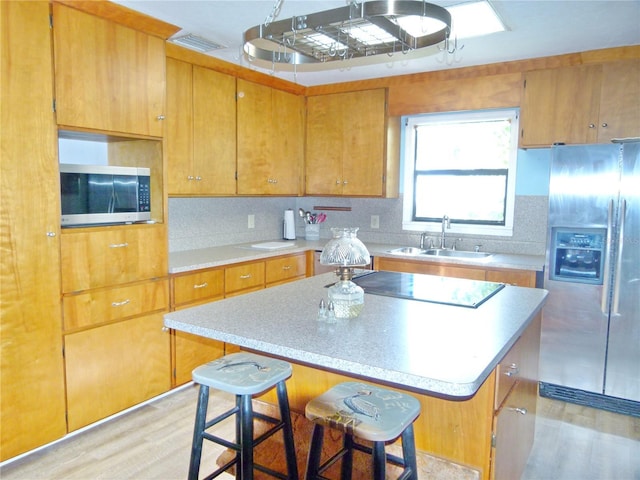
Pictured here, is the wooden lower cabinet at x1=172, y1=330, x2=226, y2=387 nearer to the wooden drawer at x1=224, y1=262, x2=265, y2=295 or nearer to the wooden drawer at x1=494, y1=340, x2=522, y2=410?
the wooden drawer at x1=224, y1=262, x2=265, y2=295

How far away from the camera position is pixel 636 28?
Answer: 2711 millimetres

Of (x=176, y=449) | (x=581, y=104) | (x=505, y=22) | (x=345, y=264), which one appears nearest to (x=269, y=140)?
(x=505, y=22)

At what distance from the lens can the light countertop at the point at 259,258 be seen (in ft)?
10.5

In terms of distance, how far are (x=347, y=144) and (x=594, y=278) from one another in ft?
7.35

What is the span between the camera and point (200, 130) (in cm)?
341

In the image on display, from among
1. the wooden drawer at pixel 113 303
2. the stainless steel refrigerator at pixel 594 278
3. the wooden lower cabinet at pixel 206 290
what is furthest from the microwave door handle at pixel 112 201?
the stainless steel refrigerator at pixel 594 278

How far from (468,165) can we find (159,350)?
2.85 m

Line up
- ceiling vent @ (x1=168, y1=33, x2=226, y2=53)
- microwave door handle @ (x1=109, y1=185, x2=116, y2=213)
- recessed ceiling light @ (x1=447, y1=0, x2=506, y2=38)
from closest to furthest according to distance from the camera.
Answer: recessed ceiling light @ (x1=447, y1=0, x2=506, y2=38) → microwave door handle @ (x1=109, y1=185, x2=116, y2=213) → ceiling vent @ (x1=168, y1=33, x2=226, y2=53)

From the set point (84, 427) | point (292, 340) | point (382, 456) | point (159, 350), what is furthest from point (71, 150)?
point (382, 456)

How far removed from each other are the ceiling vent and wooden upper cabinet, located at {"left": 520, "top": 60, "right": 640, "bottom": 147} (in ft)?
7.22

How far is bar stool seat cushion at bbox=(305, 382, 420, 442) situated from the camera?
1350 millimetres

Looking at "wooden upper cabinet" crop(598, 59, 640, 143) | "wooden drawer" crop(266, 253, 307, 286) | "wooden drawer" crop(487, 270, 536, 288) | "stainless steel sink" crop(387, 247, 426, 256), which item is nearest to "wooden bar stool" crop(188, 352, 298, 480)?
"wooden drawer" crop(266, 253, 307, 286)

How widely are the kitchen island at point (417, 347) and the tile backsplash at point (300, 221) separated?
182 cm

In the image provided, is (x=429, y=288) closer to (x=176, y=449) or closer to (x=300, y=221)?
(x=176, y=449)
